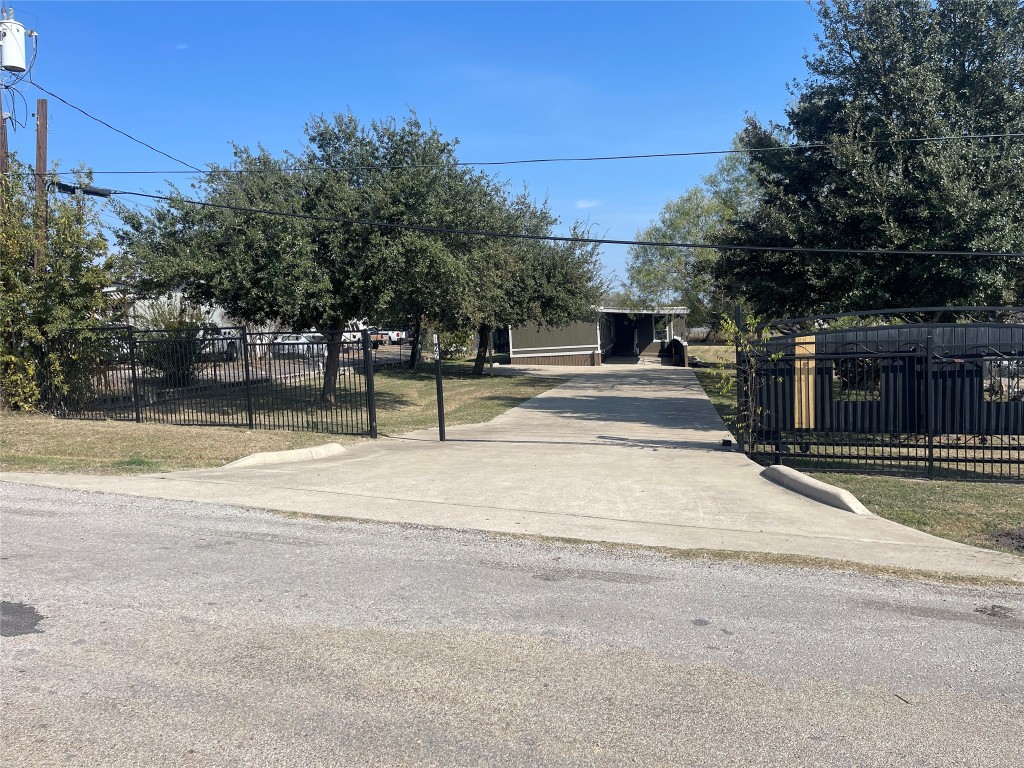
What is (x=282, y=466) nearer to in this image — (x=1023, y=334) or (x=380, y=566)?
(x=380, y=566)

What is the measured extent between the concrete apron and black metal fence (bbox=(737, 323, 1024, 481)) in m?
0.96

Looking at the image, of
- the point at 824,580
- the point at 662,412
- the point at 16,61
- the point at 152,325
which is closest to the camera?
the point at 824,580

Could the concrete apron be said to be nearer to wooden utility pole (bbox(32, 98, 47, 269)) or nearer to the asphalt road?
Result: the asphalt road

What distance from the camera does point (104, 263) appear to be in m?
16.0

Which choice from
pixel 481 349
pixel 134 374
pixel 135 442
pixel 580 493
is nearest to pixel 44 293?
pixel 134 374

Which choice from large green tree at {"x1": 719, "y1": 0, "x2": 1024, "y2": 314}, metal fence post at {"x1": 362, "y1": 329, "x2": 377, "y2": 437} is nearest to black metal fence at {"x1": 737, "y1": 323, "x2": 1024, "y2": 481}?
large green tree at {"x1": 719, "y1": 0, "x2": 1024, "y2": 314}

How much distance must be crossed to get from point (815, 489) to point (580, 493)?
9.36 feet

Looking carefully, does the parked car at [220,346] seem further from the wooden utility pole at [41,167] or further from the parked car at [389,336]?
the parked car at [389,336]

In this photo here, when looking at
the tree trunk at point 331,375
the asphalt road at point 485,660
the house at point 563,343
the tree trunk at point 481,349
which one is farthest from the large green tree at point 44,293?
the house at point 563,343

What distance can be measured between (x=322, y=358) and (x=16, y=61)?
8.51 metres

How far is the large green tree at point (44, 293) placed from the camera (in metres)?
15.3

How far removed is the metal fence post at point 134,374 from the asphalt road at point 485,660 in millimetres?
8961

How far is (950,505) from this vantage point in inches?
355

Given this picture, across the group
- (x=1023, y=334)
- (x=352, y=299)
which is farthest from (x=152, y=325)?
(x=1023, y=334)
